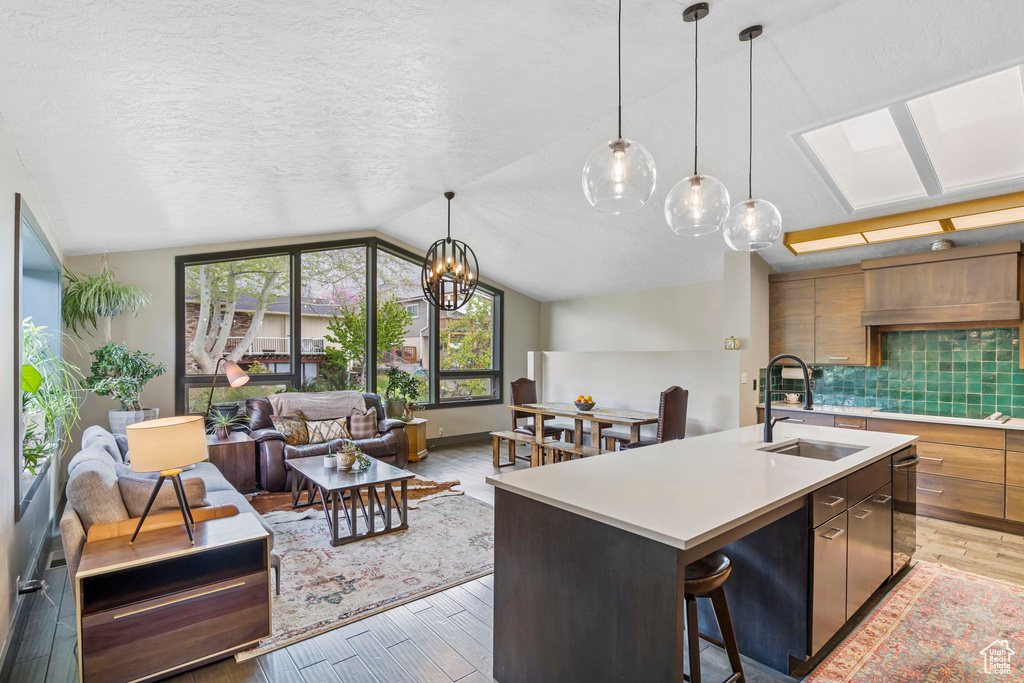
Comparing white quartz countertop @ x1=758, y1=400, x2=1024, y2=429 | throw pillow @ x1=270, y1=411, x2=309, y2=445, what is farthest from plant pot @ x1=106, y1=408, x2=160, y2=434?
white quartz countertop @ x1=758, y1=400, x2=1024, y2=429

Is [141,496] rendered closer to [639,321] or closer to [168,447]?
[168,447]

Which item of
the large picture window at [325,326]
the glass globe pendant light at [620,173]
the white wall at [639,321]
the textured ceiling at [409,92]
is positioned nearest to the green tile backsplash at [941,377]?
the textured ceiling at [409,92]

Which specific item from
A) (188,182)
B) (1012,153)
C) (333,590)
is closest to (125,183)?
(188,182)

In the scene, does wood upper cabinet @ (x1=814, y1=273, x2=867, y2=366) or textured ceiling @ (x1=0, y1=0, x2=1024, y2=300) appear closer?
textured ceiling @ (x1=0, y1=0, x2=1024, y2=300)

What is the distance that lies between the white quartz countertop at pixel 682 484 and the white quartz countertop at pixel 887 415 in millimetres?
1753

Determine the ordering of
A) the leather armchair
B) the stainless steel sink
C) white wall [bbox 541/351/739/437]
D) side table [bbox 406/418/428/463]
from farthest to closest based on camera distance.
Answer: side table [bbox 406/418/428/463]
white wall [bbox 541/351/739/437]
the leather armchair
the stainless steel sink

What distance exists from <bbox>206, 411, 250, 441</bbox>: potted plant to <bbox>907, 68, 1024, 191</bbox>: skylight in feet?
19.5

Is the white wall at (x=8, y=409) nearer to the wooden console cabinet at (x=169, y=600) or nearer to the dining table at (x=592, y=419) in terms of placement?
the wooden console cabinet at (x=169, y=600)

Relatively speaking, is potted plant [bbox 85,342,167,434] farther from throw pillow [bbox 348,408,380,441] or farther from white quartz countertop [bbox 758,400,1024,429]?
white quartz countertop [bbox 758,400,1024,429]

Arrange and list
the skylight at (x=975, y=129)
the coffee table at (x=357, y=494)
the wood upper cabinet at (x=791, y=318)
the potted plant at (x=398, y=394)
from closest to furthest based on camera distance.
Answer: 1. the skylight at (x=975, y=129)
2. the coffee table at (x=357, y=494)
3. the wood upper cabinet at (x=791, y=318)
4. the potted plant at (x=398, y=394)

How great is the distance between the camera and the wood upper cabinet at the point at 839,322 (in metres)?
4.74

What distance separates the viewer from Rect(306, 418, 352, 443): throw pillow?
208 inches

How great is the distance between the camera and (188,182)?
11.0 feet

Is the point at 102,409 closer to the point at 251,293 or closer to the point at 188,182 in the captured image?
the point at 251,293
